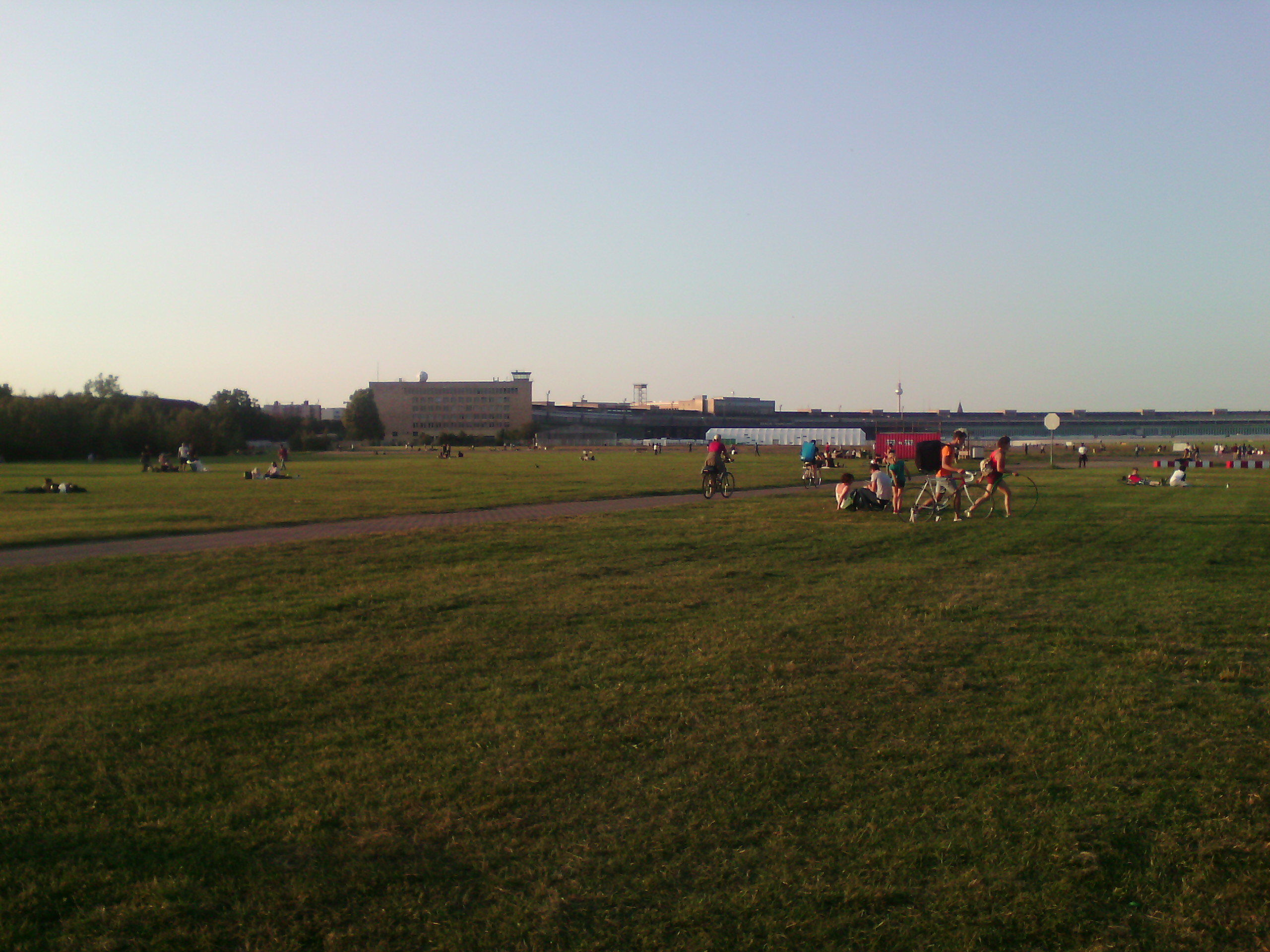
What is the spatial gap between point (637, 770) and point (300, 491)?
2650cm

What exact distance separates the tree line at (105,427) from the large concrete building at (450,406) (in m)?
92.5

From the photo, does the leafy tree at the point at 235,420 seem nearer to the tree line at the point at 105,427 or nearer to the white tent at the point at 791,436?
the tree line at the point at 105,427

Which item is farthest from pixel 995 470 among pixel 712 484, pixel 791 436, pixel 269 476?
pixel 791 436

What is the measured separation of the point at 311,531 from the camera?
17609 mm

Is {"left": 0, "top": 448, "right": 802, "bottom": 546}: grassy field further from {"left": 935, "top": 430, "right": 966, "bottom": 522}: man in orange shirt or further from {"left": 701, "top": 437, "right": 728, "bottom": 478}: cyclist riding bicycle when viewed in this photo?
{"left": 935, "top": 430, "right": 966, "bottom": 522}: man in orange shirt

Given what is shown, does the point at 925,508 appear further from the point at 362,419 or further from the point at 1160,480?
the point at 362,419

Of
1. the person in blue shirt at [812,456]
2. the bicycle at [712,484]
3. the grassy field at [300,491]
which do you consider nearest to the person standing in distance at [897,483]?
the bicycle at [712,484]

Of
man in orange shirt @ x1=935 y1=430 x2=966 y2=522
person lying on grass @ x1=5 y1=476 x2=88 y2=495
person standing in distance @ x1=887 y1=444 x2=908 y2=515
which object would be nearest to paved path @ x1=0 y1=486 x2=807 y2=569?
person standing in distance @ x1=887 y1=444 x2=908 y2=515

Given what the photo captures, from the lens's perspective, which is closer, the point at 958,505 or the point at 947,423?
the point at 958,505

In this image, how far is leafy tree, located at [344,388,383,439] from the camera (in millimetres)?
142500

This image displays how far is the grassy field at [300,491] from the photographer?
62.3ft

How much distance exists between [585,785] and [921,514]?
16592mm

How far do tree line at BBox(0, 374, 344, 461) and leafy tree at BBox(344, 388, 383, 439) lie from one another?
48.8 m

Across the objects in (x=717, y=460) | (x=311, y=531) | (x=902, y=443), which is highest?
(x=902, y=443)
